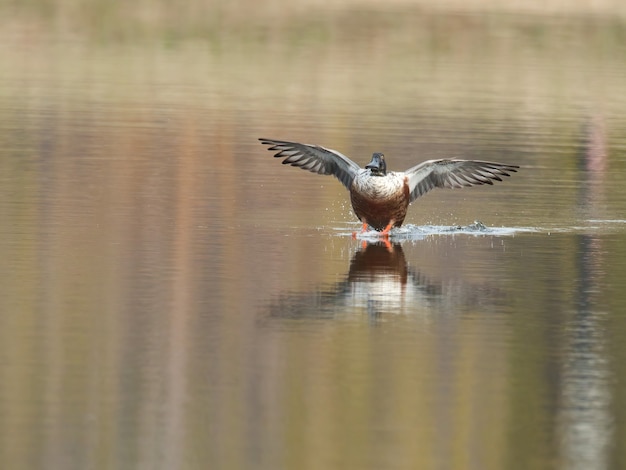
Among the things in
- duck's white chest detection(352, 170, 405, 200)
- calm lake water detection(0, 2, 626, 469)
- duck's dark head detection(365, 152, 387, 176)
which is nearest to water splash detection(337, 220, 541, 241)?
calm lake water detection(0, 2, 626, 469)

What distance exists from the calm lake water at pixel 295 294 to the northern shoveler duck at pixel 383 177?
0.37 meters

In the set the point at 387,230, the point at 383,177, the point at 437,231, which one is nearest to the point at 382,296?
the point at 383,177

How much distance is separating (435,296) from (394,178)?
154 inches

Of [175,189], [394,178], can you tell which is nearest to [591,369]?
[394,178]

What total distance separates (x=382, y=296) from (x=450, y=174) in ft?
16.9

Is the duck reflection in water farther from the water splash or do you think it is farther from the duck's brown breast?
the water splash

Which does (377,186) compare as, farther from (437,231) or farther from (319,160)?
(319,160)

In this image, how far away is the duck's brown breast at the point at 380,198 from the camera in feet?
65.3

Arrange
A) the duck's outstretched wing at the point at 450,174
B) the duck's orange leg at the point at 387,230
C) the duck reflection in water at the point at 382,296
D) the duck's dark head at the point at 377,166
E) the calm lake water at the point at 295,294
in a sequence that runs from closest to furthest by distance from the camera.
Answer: the calm lake water at the point at 295,294, the duck reflection in water at the point at 382,296, the duck's dark head at the point at 377,166, the duck's orange leg at the point at 387,230, the duck's outstretched wing at the point at 450,174

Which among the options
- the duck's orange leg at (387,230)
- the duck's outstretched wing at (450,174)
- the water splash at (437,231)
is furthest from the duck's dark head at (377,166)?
the duck's outstretched wing at (450,174)

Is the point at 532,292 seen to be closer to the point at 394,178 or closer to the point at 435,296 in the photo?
the point at 435,296

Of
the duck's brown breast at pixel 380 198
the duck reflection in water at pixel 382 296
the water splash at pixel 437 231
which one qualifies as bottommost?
the duck reflection in water at pixel 382 296

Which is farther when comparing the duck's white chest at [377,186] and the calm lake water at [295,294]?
the duck's white chest at [377,186]

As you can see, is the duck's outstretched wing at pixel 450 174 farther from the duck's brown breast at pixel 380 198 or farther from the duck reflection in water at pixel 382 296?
the duck reflection in water at pixel 382 296
